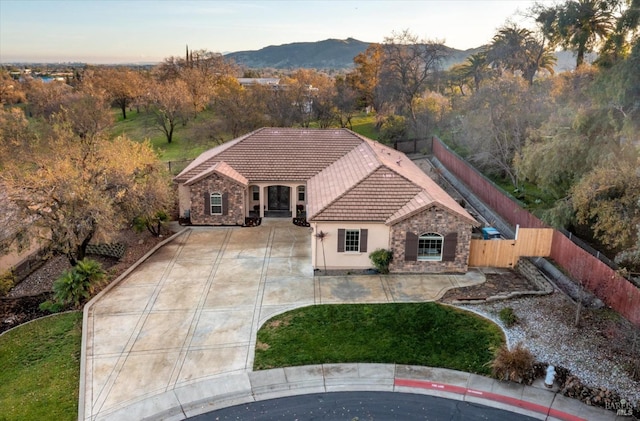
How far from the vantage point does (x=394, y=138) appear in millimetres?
45531

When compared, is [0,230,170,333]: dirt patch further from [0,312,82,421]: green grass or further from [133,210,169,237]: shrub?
[0,312,82,421]: green grass

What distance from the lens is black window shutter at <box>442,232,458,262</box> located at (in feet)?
64.3

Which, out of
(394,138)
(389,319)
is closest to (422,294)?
(389,319)

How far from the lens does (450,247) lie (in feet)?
64.7

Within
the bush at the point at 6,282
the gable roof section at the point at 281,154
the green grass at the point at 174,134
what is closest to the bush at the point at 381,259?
the gable roof section at the point at 281,154

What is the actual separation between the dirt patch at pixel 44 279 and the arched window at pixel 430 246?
508 inches

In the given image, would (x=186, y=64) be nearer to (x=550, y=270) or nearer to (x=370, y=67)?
(x=370, y=67)

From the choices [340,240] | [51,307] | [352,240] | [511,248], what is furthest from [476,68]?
[51,307]

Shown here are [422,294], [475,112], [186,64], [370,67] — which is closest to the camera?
[422,294]

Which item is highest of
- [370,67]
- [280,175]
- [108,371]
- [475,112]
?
[370,67]

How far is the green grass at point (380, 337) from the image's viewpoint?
46.9ft

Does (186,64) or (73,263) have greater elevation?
(186,64)

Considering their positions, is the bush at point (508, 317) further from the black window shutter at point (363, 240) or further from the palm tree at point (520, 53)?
the palm tree at point (520, 53)

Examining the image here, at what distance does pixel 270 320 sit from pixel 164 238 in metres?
10.4
